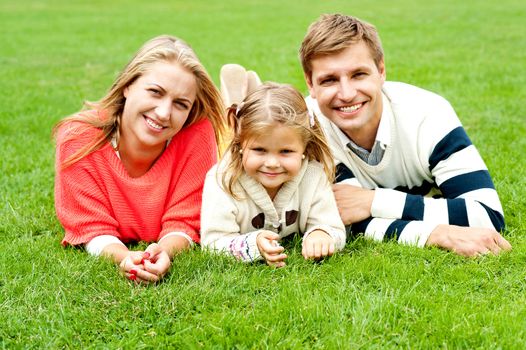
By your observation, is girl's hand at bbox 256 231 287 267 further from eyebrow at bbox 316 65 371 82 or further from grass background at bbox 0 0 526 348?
eyebrow at bbox 316 65 371 82

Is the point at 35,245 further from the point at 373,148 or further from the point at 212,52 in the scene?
the point at 212,52

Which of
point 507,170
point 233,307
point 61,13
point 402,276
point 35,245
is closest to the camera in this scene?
point 233,307

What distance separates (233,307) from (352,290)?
0.55 metres

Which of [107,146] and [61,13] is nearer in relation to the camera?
[107,146]

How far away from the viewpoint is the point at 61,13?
2234 centimetres

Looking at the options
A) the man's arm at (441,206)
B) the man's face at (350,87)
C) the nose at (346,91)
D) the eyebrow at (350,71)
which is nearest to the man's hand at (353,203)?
the man's arm at (441,206)

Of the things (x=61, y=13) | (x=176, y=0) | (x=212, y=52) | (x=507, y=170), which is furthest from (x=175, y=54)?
(x=176, y=0)

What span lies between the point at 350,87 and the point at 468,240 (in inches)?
40.9

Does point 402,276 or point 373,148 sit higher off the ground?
point 373,148

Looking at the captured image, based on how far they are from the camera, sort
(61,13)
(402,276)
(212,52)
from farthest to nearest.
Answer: (61,13), (212,52), (402,276)

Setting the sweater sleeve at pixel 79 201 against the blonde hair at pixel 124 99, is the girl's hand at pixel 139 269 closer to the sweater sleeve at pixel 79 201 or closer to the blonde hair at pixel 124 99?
the sweater sleeve at pixel 79 201

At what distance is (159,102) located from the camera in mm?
3838

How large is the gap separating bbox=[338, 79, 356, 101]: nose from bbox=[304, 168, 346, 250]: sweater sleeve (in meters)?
0.43

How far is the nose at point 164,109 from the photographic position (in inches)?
149
